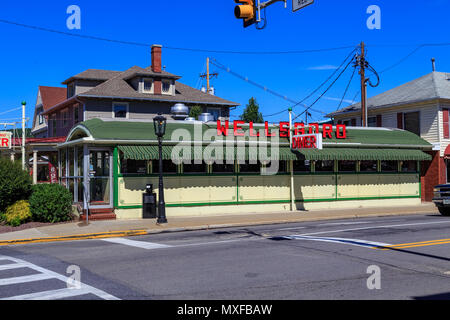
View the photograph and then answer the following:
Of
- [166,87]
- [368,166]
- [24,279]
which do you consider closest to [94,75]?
[166,87]

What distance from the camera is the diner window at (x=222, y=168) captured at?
2067cm

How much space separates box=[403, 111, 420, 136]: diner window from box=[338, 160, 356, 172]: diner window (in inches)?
263

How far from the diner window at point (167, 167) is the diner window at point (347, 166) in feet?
28.7

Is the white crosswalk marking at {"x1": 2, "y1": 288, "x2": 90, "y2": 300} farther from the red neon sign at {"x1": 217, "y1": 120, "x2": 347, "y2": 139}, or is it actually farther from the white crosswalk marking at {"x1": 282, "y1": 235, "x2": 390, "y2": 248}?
the red neon sign at {"x1": 217, "y1": 120, "x2": 347, "y2": 139}

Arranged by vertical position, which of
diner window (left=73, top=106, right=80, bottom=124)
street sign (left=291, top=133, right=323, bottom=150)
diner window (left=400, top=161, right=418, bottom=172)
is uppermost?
diner window (left=73, top=106, right=80, bottom=124)

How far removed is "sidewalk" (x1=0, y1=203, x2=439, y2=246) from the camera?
14547 mm

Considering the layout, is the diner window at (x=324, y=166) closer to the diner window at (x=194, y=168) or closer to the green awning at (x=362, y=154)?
the green awning at (x=362, y=154)

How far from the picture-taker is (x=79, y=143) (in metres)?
18.9

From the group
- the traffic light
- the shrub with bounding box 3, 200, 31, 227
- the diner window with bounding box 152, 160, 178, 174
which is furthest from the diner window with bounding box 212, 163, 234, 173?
the traffic light

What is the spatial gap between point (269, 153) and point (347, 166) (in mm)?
4934

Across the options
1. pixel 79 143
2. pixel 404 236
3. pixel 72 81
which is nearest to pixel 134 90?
pixel 72 81

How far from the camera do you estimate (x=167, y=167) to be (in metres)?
19.7

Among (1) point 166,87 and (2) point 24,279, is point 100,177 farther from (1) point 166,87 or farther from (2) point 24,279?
(1) point 166,87
